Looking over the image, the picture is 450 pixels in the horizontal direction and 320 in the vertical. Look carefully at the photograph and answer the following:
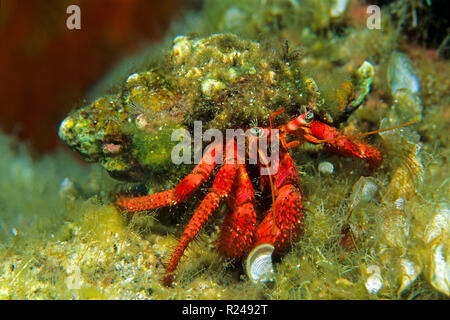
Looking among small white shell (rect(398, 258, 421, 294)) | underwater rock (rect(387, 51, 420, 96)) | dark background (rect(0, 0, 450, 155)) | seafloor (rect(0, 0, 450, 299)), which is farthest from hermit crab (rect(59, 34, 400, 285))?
dark background (rect(0, 0, 450, 155))

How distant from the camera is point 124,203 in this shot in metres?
2.16

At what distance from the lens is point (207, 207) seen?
6.28ft

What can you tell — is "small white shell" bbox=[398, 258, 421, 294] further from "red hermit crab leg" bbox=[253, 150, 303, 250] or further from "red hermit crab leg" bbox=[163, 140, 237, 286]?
"red hermit crab leg" bbox=[163, 140, 237, 286]

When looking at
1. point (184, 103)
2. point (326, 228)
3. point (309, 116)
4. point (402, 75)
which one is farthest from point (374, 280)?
point (402, 75)

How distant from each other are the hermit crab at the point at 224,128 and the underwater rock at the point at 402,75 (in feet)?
3.21

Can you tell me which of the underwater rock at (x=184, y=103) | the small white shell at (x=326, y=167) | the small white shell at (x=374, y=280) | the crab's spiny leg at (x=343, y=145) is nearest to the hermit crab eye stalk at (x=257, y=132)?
the underwater rock at (x=184, y=103)

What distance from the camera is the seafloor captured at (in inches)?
70.1

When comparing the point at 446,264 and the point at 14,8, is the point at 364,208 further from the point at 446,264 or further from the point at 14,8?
the point at 14,8

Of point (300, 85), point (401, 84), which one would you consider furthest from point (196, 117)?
point (401, 84)

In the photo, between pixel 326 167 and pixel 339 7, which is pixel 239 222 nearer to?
pixel 326 167

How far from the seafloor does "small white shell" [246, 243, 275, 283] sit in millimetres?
70

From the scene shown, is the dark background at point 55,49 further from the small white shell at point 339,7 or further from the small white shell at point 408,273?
the small white shell at point 408,273
